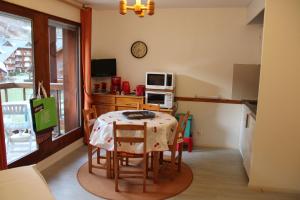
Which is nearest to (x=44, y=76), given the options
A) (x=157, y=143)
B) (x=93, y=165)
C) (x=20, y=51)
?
(x=20, y=51)

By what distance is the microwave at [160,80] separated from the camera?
14.4 feet

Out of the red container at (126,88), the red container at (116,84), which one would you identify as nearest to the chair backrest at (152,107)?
the red container at (126,88)

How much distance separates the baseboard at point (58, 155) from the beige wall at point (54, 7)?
81.7 inches

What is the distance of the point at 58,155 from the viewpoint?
154 inches

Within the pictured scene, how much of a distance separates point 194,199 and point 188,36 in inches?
113

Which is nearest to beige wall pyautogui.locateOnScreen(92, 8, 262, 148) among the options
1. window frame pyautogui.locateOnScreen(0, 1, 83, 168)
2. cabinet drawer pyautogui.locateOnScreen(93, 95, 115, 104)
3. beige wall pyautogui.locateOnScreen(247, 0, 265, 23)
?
beige wall pyautogui.locateOnScreen(247, 0, 265, 23)

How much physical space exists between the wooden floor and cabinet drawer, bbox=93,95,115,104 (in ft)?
3.05

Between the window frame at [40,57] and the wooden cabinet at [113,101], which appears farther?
the wooden cabinet at [113,101]

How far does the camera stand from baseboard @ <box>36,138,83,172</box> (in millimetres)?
3520

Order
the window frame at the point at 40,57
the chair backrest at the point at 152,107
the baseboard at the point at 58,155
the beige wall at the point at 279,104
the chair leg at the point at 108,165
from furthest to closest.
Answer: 1. the chair backrest at the point at 152,107
2. the baseboard at the point at 58,155
3. the chair leg at the point at 108,165
4. the window frame at the point at 40,57
5. the beige wall at the point at 279,104

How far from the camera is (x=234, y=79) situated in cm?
443

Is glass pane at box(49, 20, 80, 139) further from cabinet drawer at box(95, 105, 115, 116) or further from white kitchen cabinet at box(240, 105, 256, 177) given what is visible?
white kitchen cabinet at box(240, 105, 256, 177)

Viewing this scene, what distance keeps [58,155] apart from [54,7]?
223 centimetres

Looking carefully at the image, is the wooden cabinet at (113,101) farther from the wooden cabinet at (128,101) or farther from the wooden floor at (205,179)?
the wooden floor at (205,179)
